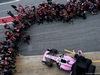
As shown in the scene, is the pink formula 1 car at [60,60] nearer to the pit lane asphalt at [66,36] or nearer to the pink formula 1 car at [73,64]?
the pink formula 1 car at [73,64]

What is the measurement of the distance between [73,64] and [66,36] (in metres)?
4.40

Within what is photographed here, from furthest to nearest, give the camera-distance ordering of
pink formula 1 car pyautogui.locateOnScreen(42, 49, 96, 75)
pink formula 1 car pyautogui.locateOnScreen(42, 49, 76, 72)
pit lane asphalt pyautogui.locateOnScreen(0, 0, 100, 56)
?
pit lane asphalt pyautogui.locateOnScreen(0, 0, 100, 56)
pink formula 1 car pyautogui.locateOnScreen(42, 49, 76, 72)
pink formula 1 car pyautogui.locateOnScreen(42, 49, 96, 75)

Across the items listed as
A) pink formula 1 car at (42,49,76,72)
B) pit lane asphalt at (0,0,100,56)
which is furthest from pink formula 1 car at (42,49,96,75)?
pit lane asphalt at (0,0,100,56)

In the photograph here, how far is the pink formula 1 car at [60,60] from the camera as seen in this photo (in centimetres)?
842

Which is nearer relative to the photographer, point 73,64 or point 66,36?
point 73,64

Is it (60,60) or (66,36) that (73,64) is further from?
(66,36)

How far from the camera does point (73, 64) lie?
805 centimetres

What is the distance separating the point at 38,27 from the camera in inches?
531

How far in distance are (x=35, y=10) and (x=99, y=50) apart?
10.2m

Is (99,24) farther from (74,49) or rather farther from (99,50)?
(74,49)

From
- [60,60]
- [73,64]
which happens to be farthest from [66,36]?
[73,64]

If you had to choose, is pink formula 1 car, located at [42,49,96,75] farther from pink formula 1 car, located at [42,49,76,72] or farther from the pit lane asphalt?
the pit lane asphalt

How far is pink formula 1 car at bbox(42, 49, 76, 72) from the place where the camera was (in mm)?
8422

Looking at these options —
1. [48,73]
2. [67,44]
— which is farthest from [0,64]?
[67,44]
